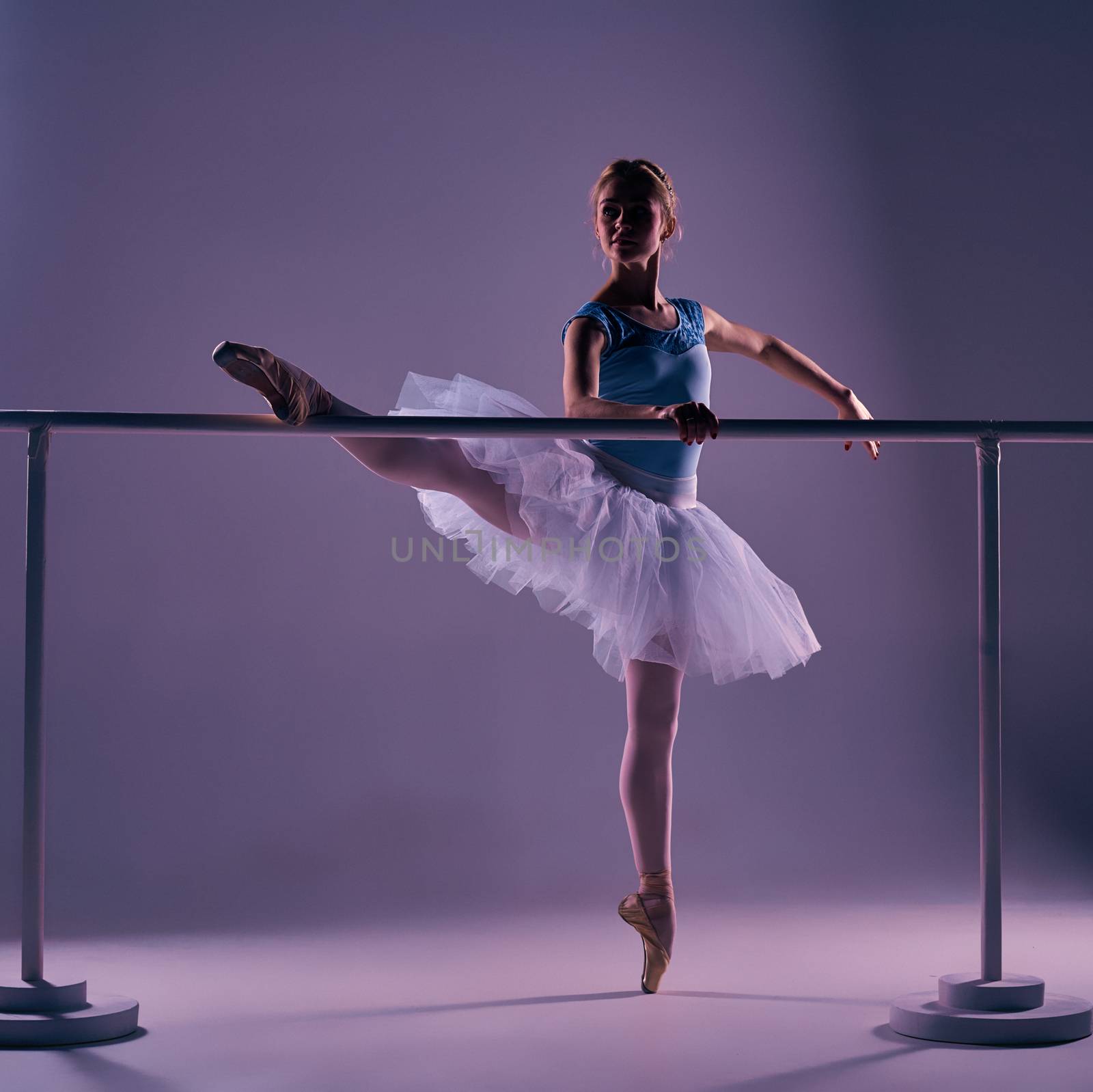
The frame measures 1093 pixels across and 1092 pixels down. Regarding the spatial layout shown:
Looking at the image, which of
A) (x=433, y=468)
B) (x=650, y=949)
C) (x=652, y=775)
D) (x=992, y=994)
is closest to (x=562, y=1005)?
(x=650, y=949)

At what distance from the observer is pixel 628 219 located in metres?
2.37

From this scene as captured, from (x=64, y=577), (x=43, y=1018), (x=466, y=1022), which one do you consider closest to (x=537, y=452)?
(x=466, y=1022)

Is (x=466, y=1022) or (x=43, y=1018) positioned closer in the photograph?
(x=43, y=1018)

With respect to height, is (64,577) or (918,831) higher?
(64,577)

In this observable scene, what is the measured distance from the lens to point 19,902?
2.79 metres

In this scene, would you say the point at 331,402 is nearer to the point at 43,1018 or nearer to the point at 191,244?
the point at 43,1018

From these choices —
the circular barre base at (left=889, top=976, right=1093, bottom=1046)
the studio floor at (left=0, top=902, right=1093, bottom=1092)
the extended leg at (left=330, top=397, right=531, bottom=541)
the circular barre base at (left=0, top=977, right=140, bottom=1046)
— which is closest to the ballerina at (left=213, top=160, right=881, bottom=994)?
the extended leg at (left=330, top=397, right=531, bottom=541)

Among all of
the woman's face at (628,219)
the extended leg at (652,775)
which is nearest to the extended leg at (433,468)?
the extended leg at (652,775)

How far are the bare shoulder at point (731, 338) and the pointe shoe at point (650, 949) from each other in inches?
38.0

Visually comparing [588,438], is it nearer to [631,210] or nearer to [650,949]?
[631,210]

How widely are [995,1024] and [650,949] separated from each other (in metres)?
0.55

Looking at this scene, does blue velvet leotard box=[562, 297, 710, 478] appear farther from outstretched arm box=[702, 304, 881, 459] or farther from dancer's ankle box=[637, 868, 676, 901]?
dancer's ankle box=[637, 868, 676, 901]

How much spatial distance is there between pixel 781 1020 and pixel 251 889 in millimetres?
1207

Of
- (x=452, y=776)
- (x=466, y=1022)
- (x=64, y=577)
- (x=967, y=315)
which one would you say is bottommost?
(x=466, y=1022)
